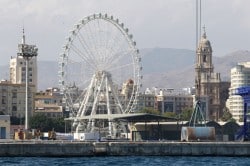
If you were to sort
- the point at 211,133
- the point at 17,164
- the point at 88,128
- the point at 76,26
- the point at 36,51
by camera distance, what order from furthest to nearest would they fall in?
1. the point at 88,128
2. the point at 76,26
3. the point at 36,51
4. the point at 211,133
5. the point at 17,164

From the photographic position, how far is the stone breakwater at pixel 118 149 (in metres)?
104

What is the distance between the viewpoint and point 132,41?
543 feet

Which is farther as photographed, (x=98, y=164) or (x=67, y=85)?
(x=67, y=85)

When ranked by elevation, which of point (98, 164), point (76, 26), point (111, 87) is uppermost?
point (76, 26)

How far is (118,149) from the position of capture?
107 m

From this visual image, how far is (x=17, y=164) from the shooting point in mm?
85875

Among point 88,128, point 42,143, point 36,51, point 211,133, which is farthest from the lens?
point 88,128

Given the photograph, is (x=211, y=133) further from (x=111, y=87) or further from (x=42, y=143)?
(x=111, y=87)

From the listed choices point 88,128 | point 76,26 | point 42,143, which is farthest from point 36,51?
point 42,143

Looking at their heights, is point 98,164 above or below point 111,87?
below

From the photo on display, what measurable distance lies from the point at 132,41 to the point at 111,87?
10315 mm

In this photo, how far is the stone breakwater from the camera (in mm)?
103750

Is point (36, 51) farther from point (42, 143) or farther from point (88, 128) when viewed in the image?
point (42, 143)

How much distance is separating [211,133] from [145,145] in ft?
73.9
